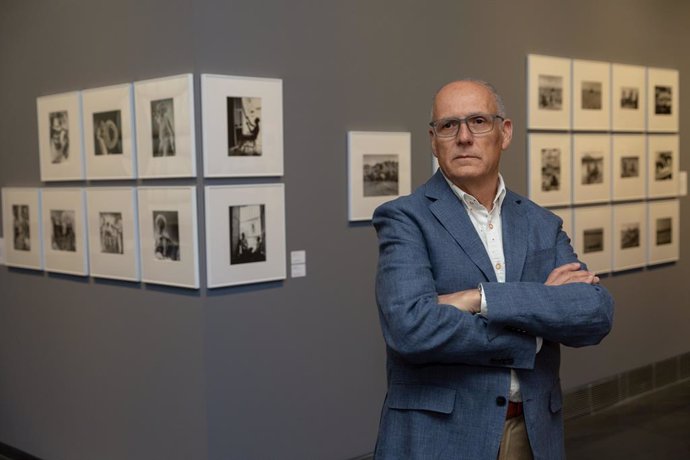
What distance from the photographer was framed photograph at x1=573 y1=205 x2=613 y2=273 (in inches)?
261

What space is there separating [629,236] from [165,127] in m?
4.26

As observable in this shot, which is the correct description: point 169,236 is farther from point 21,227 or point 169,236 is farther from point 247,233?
point 21,227

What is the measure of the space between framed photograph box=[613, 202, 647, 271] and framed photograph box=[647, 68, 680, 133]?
0.73 m

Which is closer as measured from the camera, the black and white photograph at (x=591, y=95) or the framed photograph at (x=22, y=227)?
the framed photograph at (x=22, y=227)

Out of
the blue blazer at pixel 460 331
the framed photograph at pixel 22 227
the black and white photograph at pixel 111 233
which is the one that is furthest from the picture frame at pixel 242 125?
the blue blazer at pixel 460 331

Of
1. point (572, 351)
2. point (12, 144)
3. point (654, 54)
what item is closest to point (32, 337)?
point (12, 144)

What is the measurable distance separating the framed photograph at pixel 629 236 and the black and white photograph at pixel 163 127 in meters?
4.02

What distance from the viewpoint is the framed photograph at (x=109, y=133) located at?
188 inches

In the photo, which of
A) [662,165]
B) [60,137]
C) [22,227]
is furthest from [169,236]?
[662,165]

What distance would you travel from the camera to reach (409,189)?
542 cm

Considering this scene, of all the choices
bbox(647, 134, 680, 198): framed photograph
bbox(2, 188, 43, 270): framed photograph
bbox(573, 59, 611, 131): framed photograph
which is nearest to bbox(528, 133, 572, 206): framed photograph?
bbox(573, 59, 611, 131): framed photograph

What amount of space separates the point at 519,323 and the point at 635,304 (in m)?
5.12

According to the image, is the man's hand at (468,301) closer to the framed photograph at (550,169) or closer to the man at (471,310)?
the man at (471,310)

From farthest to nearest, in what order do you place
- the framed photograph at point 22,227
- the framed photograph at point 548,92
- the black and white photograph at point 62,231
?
the framed photograph at point 548,92, the framed photograph at point 22,227, the black and white photograph at point 62,231
